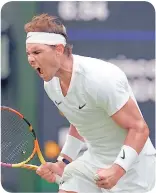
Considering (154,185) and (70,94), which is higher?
(70,94)

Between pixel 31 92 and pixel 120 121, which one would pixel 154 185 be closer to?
pixel 120 121

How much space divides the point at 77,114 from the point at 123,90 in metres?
0.31

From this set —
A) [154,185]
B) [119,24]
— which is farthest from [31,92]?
[154,185]

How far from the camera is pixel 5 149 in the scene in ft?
21.7

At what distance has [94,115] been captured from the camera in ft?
17.5

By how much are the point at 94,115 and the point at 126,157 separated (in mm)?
334

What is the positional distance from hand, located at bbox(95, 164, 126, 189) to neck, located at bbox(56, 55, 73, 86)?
56cm

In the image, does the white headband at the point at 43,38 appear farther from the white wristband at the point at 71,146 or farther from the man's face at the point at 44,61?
the white wristband at the point at 71,146

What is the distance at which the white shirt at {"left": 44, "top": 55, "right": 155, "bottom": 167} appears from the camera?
518cm

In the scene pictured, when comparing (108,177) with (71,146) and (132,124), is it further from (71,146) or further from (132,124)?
(71,146)

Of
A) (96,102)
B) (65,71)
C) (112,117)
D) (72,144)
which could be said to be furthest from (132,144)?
(72,144)

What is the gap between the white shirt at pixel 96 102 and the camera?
5184 millimetres

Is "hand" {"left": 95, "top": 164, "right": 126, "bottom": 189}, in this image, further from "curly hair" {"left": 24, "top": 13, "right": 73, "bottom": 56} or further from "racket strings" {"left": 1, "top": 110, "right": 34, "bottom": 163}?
"racket strings" {"left": 1, "top": 110, "right": 34, "bottom": 163}

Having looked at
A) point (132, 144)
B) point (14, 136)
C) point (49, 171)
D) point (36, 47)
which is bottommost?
point (14, 136)
